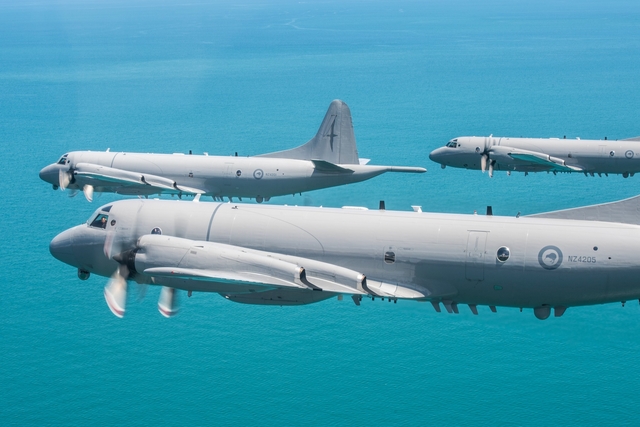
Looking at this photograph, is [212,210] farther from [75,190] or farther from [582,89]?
[582,89]

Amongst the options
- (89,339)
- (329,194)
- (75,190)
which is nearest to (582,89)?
(329,194)

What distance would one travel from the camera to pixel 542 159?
8069cm

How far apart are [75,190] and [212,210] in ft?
117

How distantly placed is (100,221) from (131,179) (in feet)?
89.6

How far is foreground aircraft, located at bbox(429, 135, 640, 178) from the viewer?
3157 inches

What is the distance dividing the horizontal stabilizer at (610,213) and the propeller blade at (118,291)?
20.8m

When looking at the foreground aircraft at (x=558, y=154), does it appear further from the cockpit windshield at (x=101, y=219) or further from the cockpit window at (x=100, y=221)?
the cockpit window at (x=100, y=221)

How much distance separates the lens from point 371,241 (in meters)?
39.6

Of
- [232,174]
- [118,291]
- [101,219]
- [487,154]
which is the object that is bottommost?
[118,291]

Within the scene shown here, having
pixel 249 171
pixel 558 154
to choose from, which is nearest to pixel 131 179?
pixel 249 171

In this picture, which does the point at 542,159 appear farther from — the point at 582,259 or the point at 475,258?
the point at 475,258

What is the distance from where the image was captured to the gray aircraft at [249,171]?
6838 cm

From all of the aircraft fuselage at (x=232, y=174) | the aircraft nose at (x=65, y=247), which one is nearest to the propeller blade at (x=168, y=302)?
the aircraft nose at (x=65, y=247)

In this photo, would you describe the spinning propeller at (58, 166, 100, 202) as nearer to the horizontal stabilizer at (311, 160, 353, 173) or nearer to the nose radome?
the horizontal stabilizer at (311, 160, 353, 173)
